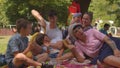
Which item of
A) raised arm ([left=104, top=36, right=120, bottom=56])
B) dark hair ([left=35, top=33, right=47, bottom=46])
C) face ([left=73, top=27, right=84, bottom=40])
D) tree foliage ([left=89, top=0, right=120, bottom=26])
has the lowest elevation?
tree foliage ([left=89, top=0, right=120, bottom=26])

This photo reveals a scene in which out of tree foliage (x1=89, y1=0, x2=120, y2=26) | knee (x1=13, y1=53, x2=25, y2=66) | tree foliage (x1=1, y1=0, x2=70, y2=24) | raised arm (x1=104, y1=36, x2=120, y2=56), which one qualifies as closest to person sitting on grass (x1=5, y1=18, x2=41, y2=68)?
knee (x1=13, y1=53, x2=25, y2=66)

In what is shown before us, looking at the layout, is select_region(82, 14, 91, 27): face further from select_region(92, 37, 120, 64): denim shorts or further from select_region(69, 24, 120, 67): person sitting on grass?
select_region(92, 37, 120, 64): denim shorts

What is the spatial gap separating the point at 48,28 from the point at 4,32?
225ft

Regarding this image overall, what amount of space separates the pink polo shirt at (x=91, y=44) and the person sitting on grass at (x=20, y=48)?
0.82 meters

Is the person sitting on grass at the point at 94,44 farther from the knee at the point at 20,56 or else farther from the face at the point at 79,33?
the knee at the point at 20,56

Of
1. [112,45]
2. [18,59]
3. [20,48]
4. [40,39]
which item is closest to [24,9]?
[40,39]

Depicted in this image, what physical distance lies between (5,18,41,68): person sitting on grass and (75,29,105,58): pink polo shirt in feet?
2.69

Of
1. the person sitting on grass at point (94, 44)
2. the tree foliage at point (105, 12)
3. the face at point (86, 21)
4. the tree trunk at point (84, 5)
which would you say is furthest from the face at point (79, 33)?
the tree foliage at point (105, 12)

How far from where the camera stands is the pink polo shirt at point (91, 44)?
653cm

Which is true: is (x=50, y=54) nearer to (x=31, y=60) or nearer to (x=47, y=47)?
(x=47, y=47)

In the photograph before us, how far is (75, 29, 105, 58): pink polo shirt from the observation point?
6.53m

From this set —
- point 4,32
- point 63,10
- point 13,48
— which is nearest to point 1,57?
point 13,48

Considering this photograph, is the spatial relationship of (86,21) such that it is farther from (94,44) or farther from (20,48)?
(20,48)

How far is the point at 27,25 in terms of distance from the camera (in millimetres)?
6801
